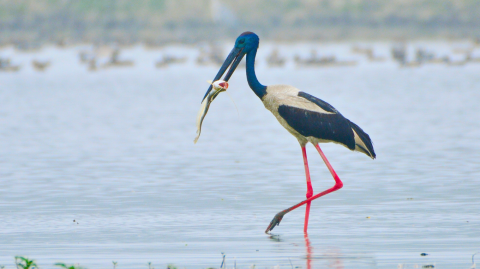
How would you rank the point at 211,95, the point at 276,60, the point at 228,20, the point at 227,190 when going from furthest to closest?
the point at 228,20, the point at 276,60, the point at 227,190, the point at 211,95

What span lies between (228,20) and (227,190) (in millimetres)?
53497

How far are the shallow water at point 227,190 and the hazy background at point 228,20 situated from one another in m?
40.9

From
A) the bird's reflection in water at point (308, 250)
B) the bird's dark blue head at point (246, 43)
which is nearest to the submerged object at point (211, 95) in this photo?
the bird's dark blue head at point (246, 43)

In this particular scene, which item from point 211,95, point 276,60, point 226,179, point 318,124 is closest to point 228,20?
point 276,60

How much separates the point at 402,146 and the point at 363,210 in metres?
5.46

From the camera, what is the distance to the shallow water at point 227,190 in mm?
6715

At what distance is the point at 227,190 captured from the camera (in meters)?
9.71

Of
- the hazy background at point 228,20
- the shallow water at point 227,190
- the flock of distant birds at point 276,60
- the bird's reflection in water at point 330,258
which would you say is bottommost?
the bird's reflection in water at point 330,258

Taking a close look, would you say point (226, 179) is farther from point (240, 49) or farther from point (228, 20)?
point (228, 20)

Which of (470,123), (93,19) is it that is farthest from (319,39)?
(470,123)

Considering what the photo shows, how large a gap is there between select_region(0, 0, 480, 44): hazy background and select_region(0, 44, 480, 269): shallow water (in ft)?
134

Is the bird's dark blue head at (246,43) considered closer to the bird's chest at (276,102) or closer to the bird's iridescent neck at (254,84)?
the bird's iridescent neck at (254,84)

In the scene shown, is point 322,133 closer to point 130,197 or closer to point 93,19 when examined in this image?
point 130,197

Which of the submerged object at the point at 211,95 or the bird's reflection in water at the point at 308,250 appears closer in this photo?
the bird's reflection in water at the point at 308,250
